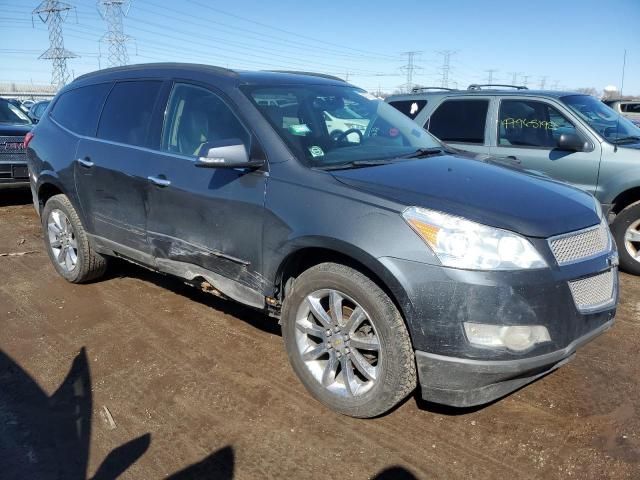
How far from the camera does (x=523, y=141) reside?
19.3ft

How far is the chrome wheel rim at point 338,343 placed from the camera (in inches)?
110

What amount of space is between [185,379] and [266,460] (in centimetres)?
95

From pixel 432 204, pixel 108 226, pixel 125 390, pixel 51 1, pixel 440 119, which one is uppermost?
pixel 51 1

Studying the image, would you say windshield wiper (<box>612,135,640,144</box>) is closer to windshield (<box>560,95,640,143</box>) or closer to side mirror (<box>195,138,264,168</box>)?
windshield (<box>560,95,640,143</box>)

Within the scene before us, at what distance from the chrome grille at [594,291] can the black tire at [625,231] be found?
2855mm

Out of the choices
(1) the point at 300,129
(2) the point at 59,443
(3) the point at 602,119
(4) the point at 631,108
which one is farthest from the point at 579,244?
(4) the point at 631,108

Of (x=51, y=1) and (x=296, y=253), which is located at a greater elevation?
(x=51, y=1)

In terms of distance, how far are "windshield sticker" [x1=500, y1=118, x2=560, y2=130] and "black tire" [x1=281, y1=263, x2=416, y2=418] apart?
158 inches

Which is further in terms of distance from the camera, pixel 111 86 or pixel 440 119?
pixel 440 119

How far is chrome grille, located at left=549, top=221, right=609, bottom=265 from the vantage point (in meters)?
2.56

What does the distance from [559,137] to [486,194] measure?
10.9ft

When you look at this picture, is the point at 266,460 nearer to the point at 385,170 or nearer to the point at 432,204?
the point at 432,204

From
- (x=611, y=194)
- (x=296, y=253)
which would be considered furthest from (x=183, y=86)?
(x=611, y=194)

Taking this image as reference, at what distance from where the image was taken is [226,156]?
3.03 meters
